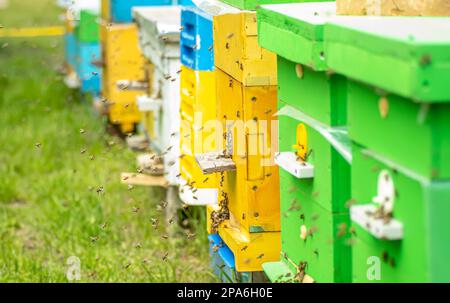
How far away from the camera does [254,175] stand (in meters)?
3.24

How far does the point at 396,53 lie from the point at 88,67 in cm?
583

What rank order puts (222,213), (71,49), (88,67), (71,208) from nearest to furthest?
(222,213) < (71,208) < (88,67) < (71,49)

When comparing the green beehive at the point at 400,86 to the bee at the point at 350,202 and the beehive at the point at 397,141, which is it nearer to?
the beehive at the point at 397,141

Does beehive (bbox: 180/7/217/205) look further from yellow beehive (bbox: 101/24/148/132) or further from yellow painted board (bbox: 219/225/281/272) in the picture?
yellow beehive (bbox: 101/24/148/132)

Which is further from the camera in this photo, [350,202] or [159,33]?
[159,33]

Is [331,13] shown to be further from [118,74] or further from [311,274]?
[118,74]

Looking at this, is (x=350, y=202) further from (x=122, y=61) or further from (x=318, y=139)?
(x=122, y=61)

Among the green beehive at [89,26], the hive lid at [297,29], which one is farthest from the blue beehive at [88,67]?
the hive lid at [297,29]

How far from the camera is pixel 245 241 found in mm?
3303

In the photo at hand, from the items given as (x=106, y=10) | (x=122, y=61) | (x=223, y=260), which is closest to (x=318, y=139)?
(x=223, y=260)

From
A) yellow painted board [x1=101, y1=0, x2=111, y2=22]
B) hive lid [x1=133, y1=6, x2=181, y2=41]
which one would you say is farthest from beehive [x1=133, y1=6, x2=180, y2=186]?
yellow painted board [x1=101, y1=0, x2=111, y2=22]

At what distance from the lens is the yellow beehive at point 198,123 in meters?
3.73

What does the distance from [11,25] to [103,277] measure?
8791mm

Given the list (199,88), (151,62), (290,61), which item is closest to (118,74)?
(151,62)
